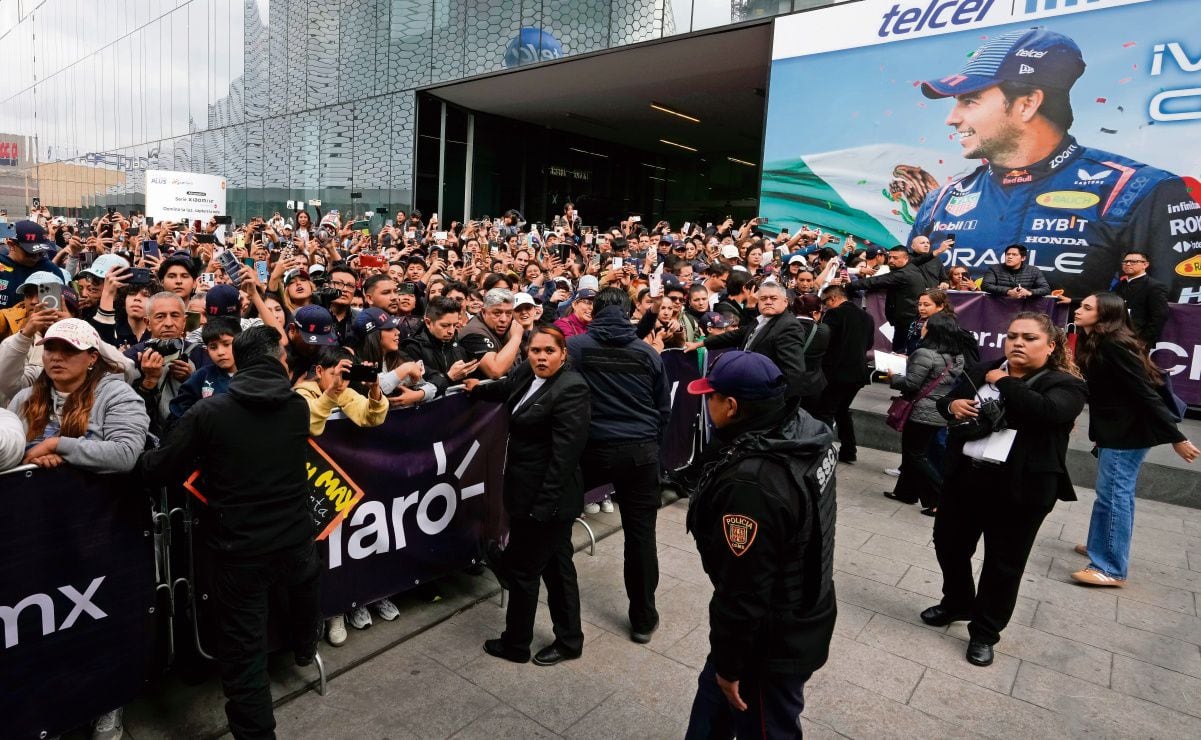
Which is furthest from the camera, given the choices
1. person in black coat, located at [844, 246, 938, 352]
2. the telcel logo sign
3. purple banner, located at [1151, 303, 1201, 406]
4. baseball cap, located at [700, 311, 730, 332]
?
the telcel logo sign

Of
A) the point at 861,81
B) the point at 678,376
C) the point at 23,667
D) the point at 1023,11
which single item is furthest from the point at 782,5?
the point at 23,667

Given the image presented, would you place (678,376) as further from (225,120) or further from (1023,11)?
(225,120)

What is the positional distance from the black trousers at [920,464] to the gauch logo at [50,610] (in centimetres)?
581

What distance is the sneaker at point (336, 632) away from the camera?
3883 mm

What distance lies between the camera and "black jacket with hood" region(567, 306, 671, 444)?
401 centimetres

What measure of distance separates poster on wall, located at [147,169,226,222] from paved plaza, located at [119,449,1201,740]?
740 inches

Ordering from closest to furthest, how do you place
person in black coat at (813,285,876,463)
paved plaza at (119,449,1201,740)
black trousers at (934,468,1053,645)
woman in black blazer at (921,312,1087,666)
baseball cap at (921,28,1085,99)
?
1. paved plaza at (119,449,1201,740)
2. woman in black blazer at (921,312,1087,666)
3. black trousers at (934,468,1053,645)
4. person in black coat at (813,285,876,463)
5. baseball cap at (921,28,1085,99)

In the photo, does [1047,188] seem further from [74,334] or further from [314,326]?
[74,334]

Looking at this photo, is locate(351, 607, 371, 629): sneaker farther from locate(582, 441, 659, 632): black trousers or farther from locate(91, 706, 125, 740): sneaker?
locate(582, 441, 659, 632): black trousers

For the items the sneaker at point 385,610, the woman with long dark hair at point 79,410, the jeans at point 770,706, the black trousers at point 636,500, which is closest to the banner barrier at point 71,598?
the woman with long dark hair at point 79,410

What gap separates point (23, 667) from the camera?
2719 millimetres

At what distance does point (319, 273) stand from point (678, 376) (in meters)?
3.80

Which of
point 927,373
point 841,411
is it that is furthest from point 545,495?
point 841,411

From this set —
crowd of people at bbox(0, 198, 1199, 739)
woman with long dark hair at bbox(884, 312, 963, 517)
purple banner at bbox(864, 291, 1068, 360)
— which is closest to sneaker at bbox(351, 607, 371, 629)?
crowd of people at bbox(0, 198, 1199, 739)
